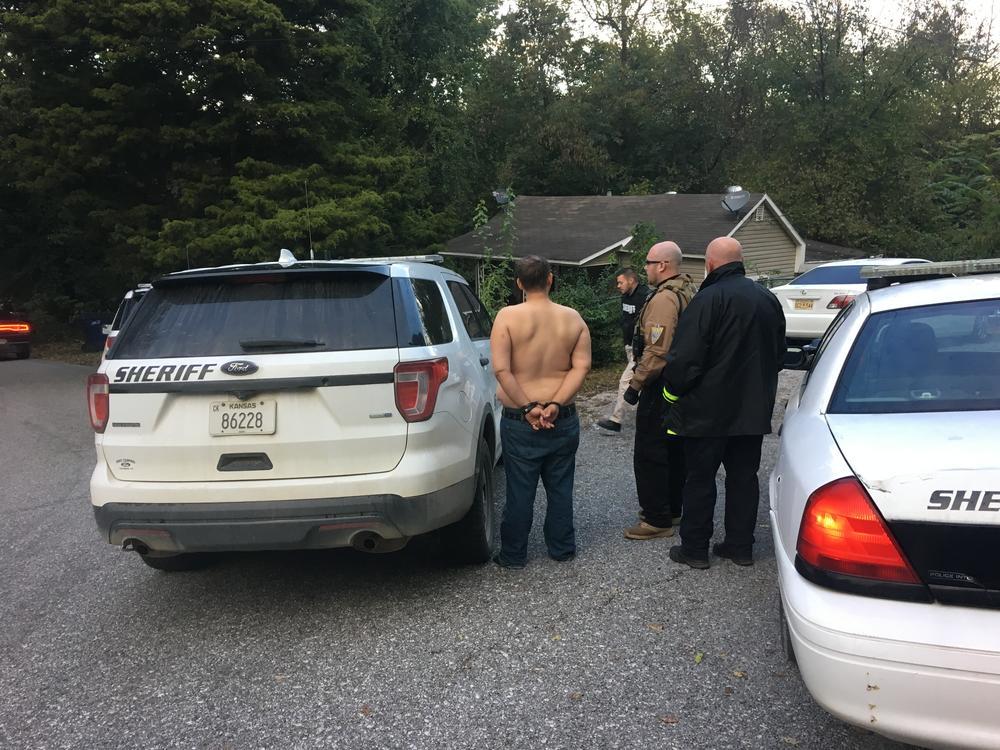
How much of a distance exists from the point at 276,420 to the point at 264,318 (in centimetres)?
53

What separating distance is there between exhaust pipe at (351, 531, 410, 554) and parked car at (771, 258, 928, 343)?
9370 millimetres

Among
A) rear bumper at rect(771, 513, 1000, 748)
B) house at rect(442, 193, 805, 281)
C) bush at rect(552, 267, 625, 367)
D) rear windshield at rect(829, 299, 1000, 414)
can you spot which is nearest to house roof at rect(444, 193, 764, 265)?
house at rect(442, 193, 805, 281)

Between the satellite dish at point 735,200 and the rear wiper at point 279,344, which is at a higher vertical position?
the satellite dish at point 735,200

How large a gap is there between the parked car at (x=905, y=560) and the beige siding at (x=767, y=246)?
860 inches

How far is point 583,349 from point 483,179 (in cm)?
3496

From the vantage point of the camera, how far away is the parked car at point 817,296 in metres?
11.2

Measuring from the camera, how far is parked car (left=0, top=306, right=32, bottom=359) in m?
18.0

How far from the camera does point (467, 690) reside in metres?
3.09

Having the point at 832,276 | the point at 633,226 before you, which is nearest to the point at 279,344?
the point at 832,276

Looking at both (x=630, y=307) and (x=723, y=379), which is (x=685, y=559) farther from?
(x=630, y=307)

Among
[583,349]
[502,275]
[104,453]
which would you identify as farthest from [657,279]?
[502,275]

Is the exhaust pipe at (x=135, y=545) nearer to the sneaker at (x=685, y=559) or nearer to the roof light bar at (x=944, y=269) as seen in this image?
the sneaker at (x=685, y=559)

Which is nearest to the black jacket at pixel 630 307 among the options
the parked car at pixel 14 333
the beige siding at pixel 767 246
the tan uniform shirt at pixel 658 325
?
the tan uniform shirt at pixel 658 325

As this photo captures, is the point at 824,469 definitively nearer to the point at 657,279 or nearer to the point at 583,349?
the point at 583,349
